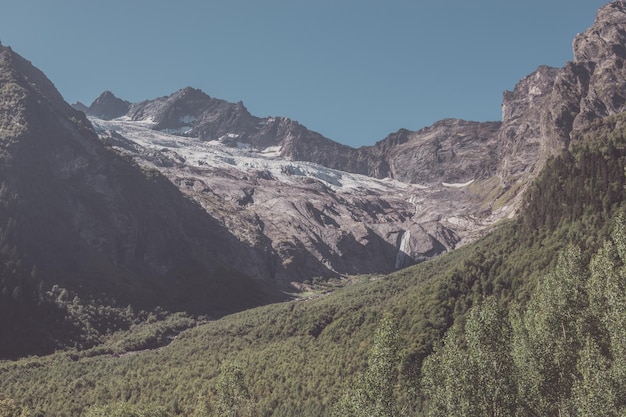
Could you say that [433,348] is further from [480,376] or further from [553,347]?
[480,376]

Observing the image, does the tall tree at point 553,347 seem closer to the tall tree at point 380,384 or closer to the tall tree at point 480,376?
the tall tree at point 480,376

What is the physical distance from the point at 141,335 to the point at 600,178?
6641 inches

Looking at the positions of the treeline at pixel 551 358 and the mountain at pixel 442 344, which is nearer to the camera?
the treeline at pixel 551 358

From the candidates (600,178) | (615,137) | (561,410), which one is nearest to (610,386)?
(561,410)

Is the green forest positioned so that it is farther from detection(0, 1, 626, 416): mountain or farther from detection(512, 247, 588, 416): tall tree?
detection(0, 1, 626, 416): mountain

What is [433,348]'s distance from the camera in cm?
8169

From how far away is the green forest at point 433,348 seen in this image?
2226 inches

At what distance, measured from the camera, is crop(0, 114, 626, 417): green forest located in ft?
186

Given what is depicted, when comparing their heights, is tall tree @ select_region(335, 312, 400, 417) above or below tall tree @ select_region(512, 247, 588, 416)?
below

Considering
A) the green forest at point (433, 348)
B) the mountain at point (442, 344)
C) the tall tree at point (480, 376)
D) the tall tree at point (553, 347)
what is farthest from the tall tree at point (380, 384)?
the tall tree at point (553, 347)

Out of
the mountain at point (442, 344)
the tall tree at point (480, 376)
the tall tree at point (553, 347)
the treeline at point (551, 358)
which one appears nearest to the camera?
the treeline at point (551, 358)

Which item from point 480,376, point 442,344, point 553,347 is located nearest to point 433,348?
point 553,347

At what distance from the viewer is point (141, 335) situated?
7633 inches

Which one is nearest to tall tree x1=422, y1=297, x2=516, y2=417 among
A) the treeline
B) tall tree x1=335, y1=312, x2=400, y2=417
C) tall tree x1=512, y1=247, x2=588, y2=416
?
the treeline
